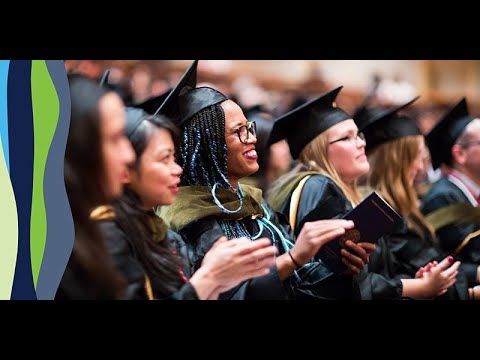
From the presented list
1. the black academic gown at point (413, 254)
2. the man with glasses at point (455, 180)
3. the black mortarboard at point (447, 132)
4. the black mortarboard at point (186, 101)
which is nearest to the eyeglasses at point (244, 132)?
the black mortarboard at point (186, 101)

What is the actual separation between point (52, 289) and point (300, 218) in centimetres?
133

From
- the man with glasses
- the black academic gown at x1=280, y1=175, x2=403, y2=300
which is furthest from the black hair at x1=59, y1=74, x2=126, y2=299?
the man with glasses

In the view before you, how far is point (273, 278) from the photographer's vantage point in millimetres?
3650

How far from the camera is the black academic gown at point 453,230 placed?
5125 millimetres

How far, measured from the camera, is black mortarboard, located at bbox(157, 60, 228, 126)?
3734 millimetres

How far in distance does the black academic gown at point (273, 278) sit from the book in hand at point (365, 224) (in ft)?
0.45

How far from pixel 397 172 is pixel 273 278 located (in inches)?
76.2

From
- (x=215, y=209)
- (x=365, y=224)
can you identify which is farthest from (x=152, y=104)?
(x=365, y=224)

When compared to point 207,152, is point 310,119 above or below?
below

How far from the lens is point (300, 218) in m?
4.37

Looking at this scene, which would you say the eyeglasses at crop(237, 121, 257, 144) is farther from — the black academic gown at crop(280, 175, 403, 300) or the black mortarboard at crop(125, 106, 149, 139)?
the black academic gown at crop(280, 175, 403, 300)

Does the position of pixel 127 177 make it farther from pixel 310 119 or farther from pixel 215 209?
pixel 310 119

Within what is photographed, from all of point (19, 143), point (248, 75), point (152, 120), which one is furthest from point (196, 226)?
point (248, 75)

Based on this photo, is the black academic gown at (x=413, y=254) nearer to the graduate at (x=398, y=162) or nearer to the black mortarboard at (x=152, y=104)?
the graduate at (x=398, y=162)
